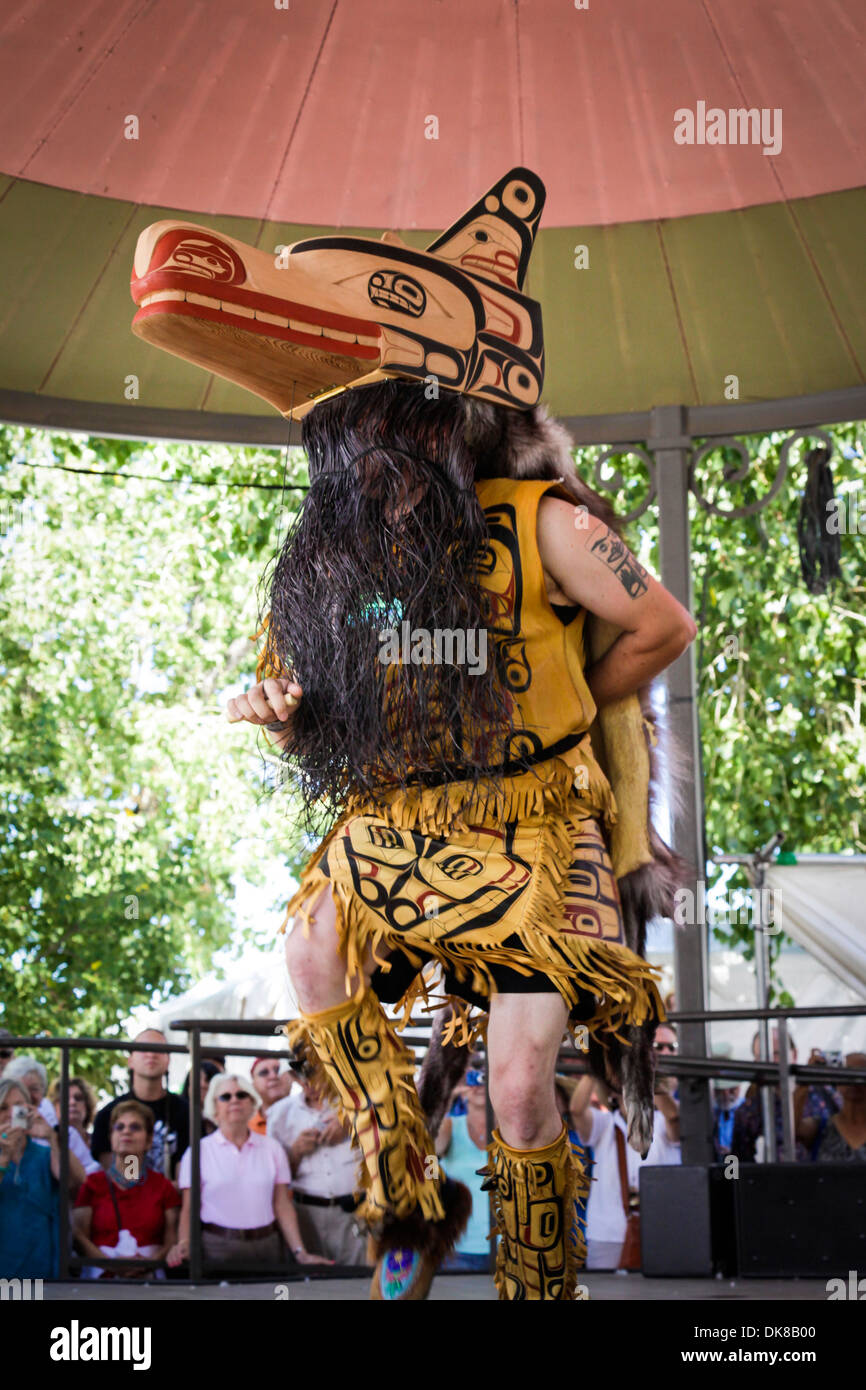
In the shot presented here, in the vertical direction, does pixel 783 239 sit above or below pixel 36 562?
below

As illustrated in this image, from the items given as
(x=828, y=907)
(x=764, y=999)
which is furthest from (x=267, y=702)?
(x=828, y=907)

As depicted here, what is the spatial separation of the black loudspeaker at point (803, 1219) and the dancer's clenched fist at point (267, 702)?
2.13 meters

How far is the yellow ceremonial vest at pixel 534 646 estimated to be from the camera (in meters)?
2.58

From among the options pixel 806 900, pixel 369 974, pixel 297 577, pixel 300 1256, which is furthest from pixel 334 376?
pixel 806 900

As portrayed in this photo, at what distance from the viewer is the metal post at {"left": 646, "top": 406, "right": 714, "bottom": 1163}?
4.28m

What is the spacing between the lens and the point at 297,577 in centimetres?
260

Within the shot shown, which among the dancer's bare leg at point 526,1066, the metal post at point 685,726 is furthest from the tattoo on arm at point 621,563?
the metal post at point 685,726

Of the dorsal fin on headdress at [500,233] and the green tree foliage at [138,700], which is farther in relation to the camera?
the green tree foliage at [138,700]

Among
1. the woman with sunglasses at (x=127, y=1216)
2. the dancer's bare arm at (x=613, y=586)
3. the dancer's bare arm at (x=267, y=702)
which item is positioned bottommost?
the woman with sunglasses at (x=127, y=1216)

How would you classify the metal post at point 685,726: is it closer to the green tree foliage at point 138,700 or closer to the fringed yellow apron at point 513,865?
the fringed yellow apron at point 513,865

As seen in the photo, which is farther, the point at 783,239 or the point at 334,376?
the point at 783,239

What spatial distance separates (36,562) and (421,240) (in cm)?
938
